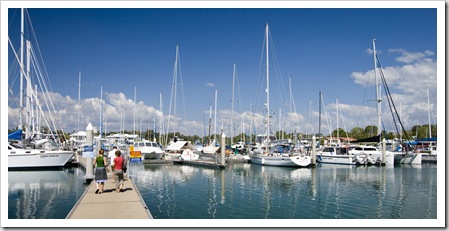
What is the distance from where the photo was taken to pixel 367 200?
19719mm

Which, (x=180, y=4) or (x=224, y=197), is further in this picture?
(x=224, y=197)

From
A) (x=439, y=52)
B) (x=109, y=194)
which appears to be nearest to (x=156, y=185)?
(x=109, y=194)

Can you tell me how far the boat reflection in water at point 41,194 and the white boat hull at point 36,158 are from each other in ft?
3.90

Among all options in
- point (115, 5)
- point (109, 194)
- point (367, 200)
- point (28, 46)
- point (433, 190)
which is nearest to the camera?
point (115, 5)

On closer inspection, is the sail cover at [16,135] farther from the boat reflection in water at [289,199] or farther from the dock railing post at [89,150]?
the dock railing post at [89,150]

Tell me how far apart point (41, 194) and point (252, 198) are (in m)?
11.8

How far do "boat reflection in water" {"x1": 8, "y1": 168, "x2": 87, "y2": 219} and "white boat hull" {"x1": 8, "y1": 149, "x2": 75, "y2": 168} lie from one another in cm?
119

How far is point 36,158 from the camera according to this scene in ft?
110

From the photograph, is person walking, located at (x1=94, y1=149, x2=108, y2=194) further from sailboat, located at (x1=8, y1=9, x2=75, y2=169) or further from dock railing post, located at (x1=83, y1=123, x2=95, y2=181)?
sailboat, located at (x1=8, y1=9, x2=75, y2=169)

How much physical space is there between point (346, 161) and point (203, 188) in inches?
1081

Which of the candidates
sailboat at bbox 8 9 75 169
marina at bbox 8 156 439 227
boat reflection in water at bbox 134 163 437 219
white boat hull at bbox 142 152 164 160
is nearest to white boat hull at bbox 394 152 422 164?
marina at bbox 8 156 439 227

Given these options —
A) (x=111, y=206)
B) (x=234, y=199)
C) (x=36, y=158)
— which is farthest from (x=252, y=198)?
(x=36, y=158)

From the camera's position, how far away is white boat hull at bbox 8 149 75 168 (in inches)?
1289

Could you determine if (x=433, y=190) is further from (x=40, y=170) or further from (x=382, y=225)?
(x=40, y=170)
